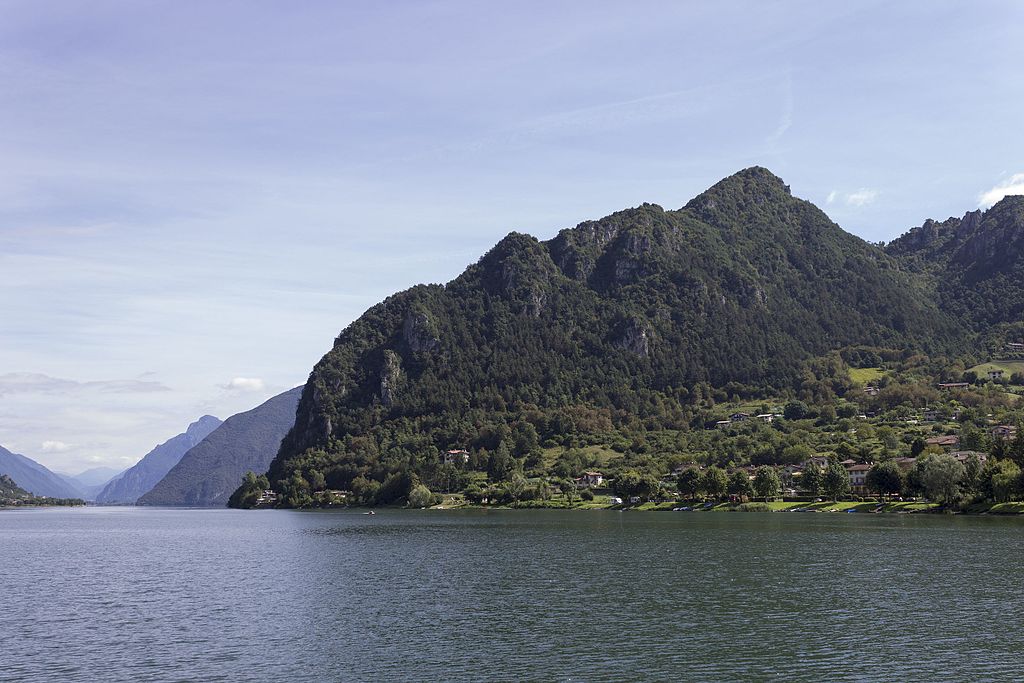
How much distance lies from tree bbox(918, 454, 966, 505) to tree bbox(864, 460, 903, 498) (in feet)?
50.3

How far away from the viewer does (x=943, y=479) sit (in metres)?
172

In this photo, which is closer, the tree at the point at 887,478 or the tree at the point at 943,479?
the tree at the point at 943,479

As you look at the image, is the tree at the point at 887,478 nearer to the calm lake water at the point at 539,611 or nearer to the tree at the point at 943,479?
the tree at the point at 943,479

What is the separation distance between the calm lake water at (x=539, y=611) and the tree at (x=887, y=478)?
206ft

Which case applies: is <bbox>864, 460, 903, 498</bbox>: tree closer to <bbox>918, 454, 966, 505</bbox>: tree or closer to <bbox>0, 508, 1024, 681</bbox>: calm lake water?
<bbox>918, 454, 966, 505</bbox>: tree

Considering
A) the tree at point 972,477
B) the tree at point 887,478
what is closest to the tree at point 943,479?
the tree at point 972,477

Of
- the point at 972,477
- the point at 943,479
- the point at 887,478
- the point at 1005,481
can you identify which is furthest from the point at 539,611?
the point at 887,478

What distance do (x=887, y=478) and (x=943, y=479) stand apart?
22.3 meters

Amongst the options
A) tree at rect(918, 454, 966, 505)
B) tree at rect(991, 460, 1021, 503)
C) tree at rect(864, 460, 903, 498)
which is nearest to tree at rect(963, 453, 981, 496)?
tree at rect(918, 454, 966, 505)

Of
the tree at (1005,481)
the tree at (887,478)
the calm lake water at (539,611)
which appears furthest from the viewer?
the tree at (887,478)

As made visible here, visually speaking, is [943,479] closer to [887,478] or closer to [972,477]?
[972,477]

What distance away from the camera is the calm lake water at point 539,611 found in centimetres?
5234

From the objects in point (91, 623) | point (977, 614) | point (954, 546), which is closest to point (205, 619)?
point (91, 623)

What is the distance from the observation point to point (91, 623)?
68.2 meters
